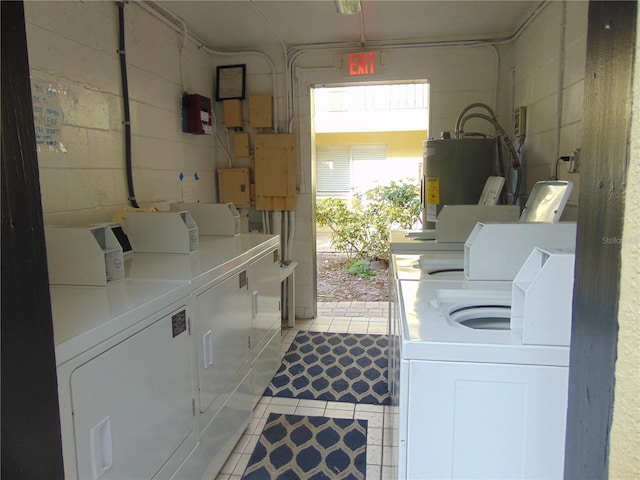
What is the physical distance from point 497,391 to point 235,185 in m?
3.29

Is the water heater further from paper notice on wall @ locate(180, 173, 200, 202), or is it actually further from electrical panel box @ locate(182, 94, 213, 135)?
paper notice on wall @ locate(180, 173, 200, 202)

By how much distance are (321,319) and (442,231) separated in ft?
6.10

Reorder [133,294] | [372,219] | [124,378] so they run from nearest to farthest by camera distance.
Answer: [124,378], [133,294], [372,219]

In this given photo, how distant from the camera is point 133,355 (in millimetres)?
1337

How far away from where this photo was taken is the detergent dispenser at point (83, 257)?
5.29ft

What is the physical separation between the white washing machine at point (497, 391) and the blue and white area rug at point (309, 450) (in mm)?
1048

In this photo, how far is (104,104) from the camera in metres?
Result: 2.47

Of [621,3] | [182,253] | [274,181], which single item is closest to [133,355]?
[182,253]

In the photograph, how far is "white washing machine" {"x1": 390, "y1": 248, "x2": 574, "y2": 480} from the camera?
108 centimetres

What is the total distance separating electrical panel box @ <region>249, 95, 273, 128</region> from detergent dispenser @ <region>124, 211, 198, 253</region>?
1.89 metres

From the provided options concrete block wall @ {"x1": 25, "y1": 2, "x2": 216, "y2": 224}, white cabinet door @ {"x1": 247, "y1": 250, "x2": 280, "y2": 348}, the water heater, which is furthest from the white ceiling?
Result: white cabinet door @ {"x1": 247, "y1": 250, "x2": 280, "y2": 348}

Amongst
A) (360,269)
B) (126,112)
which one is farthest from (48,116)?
(360,269)

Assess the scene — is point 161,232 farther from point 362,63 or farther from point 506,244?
point 362,63

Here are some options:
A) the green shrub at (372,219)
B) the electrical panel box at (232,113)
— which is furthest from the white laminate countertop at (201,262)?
the green shrub at (372,219)
